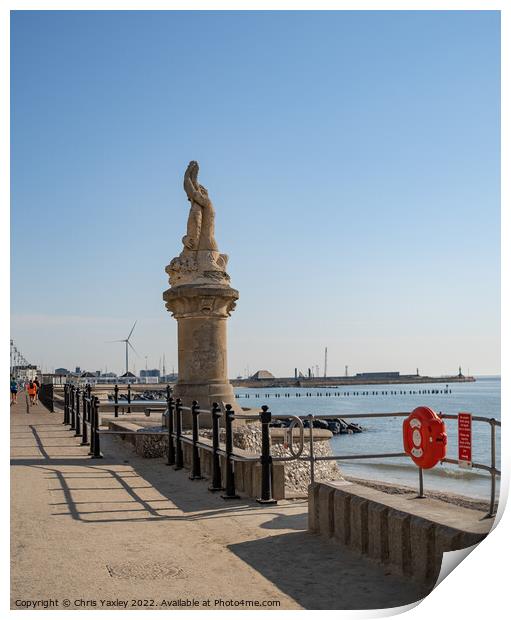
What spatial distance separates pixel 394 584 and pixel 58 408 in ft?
83.3

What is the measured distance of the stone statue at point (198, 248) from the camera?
45.0 feet

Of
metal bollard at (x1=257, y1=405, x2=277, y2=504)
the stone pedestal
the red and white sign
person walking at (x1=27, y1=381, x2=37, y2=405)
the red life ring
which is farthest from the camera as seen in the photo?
person walking at (x1=27, y1=381, x2=37, y2=405)

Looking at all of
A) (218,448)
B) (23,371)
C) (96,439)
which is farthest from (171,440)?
(23,371)

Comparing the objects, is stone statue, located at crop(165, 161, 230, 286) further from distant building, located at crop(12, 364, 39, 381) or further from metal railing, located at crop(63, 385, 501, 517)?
distant building, located at crop(12, 364, 39, 381)

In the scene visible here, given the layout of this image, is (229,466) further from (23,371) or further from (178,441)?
(23,371)

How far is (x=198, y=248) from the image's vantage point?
45.9 ft

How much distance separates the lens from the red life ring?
6.04 m

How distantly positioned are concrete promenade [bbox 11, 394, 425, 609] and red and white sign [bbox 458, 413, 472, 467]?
110cm

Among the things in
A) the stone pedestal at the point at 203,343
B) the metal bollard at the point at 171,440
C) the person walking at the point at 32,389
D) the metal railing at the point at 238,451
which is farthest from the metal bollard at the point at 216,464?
the person walking at the point at 32,389

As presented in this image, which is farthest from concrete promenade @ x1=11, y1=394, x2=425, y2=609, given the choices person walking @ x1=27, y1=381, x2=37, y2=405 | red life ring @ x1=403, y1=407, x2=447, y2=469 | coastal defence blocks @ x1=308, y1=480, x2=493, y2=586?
person walking @ x1=27, y1=381, x2=37, y2=405

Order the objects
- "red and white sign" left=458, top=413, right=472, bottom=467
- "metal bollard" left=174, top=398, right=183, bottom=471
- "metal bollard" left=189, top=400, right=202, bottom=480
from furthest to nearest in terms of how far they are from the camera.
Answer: "metal bollard" left=174, top=398, right=183, bottom=471, "metal bollard" left=189, top=400, right=202, bottom=480, "red and white sign" left=458, top=413, right=472, bottom=467

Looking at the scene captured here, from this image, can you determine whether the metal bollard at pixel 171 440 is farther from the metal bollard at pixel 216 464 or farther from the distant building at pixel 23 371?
the distant building at pixel 23 371

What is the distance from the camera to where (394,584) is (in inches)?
204
